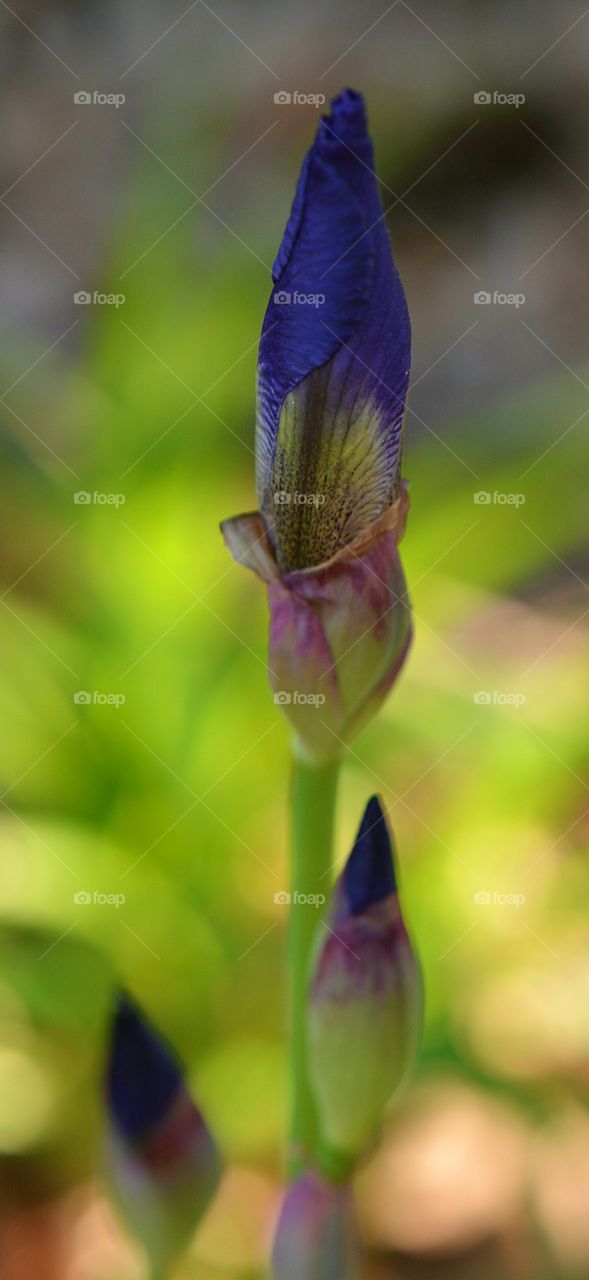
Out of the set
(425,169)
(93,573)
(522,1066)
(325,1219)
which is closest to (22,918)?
(93,573)

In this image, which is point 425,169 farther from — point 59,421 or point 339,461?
point 339,461

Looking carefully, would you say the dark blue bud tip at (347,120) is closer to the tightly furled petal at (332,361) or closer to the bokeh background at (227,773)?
the tightly furled petal at (332,361)

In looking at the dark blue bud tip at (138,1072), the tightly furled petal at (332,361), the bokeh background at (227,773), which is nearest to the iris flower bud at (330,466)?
the tightly furled petal at (332,361)

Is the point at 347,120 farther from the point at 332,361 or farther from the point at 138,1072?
the point at 138,1072

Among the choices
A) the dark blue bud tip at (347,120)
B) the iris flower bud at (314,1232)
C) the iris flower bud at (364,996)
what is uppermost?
the dark blue bud tip at (347,120)

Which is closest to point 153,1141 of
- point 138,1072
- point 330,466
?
point 138,1072

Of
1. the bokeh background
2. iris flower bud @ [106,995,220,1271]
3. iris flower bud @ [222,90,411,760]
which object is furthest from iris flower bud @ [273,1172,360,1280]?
the bokeh background
